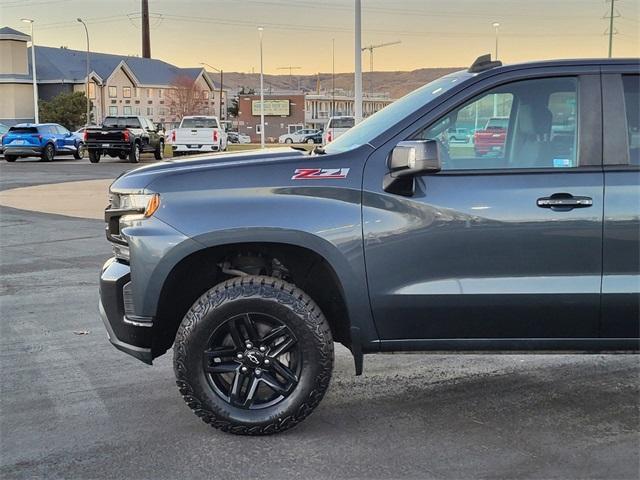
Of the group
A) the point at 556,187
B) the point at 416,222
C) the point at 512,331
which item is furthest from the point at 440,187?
the point at 512,331

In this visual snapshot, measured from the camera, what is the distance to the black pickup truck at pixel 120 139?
30438 mm

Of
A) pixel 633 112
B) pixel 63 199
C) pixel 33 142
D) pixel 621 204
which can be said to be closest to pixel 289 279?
pixel 621 204

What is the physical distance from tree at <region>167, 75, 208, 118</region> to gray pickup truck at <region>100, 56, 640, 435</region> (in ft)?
308

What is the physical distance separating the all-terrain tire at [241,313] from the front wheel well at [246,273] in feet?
0.57

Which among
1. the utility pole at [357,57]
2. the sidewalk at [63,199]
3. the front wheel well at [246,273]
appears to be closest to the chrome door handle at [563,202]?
the front wheel well at [246,273]

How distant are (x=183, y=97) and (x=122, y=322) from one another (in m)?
95.3

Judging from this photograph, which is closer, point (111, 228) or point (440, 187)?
point (440, 187)

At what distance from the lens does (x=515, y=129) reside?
4.18 m

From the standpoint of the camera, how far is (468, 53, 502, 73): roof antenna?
420cm

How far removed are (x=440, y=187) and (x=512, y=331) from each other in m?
0.88

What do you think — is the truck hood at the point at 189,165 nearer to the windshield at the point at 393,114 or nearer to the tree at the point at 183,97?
the windshield at the point at 393,114

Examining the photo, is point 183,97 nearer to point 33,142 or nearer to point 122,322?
point 33,142

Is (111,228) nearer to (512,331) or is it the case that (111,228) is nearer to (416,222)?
(416,222)

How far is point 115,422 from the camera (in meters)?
4.35
